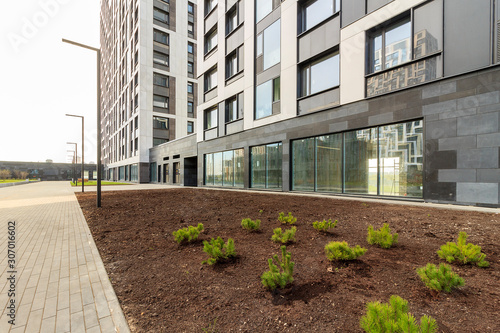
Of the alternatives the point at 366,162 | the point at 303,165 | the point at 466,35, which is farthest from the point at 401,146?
the point at 303,165

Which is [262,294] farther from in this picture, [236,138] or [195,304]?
[236,138]

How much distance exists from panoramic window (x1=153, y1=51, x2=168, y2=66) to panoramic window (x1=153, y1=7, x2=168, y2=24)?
573 centimetres

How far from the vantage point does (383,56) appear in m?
10.8

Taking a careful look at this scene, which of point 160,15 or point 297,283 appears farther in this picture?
point 160,15

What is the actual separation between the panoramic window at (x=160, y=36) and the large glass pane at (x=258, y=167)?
32787 millimetres

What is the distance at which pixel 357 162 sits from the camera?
11445mm

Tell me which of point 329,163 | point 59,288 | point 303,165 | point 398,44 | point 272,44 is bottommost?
point 59,288

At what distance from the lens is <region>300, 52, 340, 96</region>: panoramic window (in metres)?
12.7

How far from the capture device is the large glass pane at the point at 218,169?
71.8 ft

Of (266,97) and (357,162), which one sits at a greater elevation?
(266,97)

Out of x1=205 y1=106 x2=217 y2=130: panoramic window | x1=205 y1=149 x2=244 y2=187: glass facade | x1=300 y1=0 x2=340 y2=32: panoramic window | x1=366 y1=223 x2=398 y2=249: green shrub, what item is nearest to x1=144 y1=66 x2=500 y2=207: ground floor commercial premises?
x1=205 y1=149 x2=244 y2=187: glass facade

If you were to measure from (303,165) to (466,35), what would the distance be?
873 centimetres

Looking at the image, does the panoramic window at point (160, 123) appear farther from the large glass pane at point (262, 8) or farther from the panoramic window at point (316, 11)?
the panoramic window at point (316, 11)

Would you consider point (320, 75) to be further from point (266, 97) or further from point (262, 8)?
point (262, 8)
